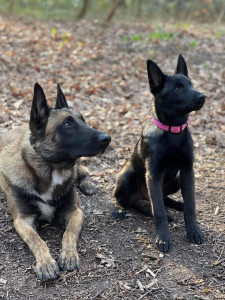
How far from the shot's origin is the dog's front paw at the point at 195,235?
4246 mm

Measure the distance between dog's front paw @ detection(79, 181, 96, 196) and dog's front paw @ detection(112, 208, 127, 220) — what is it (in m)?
0.69

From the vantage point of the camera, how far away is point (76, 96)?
28.3ft

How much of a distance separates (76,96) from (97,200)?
395 centimetres

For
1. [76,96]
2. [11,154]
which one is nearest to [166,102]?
[11,154]

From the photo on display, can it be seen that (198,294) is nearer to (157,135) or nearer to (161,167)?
(161,167)

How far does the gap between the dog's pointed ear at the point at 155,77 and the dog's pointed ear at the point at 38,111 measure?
49.3 inches

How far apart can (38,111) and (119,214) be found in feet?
5.54

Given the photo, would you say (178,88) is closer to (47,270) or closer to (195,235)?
(195,235)

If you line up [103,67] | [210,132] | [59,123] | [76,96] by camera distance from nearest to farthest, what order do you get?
[59,123]
[210,132]
[76,96]
[103,67]

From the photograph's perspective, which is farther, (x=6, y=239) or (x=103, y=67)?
(x=103, y=67)

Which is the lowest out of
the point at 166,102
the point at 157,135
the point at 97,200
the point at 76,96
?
the point at 97,200

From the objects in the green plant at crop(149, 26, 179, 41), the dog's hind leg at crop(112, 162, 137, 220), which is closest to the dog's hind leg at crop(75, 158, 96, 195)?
the dog's hind leg at crop(112, 162, 137, 220)

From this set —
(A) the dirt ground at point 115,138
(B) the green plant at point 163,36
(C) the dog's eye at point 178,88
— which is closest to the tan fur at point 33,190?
(A) the dirt ground at point 115,138

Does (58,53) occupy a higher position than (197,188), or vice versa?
(58,53)
